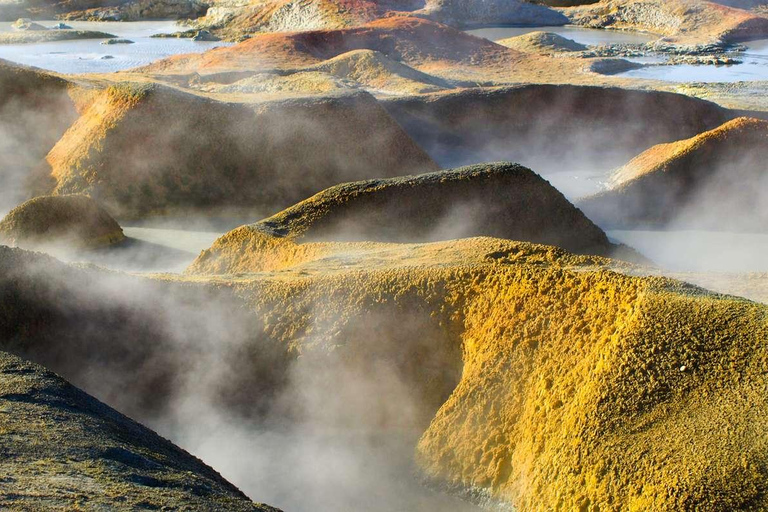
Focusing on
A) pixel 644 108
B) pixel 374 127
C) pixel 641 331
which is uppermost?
pixel 641 331

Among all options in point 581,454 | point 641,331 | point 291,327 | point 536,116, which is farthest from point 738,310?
point 536,116

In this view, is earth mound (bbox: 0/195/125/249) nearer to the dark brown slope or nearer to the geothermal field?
the geothermal field

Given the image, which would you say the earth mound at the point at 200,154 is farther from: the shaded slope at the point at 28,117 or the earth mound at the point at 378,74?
the earth mound at the point at 378,74

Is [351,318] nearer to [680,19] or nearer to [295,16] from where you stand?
[295,16]

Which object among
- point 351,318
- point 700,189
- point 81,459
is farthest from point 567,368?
point 700,189

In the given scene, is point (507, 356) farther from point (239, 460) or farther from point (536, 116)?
point (536, 116)

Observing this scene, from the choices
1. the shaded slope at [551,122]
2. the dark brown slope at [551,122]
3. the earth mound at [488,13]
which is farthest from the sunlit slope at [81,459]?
the earth mound at [488,13]
